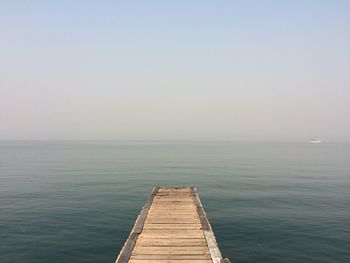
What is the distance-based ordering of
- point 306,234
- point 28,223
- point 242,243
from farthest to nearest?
point 28,223, point 306,234, point 242,243

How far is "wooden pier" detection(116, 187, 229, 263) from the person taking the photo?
13.1 meters

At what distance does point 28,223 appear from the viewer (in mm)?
28203

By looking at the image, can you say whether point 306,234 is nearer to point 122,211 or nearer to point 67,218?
point 122,211

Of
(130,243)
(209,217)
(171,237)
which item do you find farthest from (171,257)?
(209,217)

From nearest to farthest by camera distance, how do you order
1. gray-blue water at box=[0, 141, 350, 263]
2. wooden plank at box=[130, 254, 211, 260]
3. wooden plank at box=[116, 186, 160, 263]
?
wooden plank at box=[116, 186, 160, 263]
wooden plank at box=[130, 254, 211, 260]
gray-blue water at box=[0, 141, 350, 263]

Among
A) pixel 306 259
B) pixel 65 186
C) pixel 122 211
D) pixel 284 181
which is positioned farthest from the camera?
pixel 284 181

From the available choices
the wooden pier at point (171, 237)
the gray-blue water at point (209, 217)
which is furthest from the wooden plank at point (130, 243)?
the gray-blue water at point (209, 217)

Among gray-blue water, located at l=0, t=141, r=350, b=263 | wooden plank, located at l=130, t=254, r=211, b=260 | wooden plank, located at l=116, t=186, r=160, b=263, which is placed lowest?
gray-blue water, located at l=0, t=141, r=350, b=263

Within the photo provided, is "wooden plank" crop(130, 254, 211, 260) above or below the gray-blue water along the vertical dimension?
above

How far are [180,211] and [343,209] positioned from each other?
20156mm

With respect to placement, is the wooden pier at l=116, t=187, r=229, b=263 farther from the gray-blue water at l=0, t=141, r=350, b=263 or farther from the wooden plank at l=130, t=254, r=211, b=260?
the gray-blue water at l=0, t=141, r=350, b=263

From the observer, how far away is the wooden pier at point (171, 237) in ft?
43.0

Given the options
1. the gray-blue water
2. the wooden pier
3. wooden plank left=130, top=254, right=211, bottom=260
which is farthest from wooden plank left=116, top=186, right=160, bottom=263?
the gray-blue water

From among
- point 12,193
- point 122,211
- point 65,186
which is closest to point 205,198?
point 122,211
